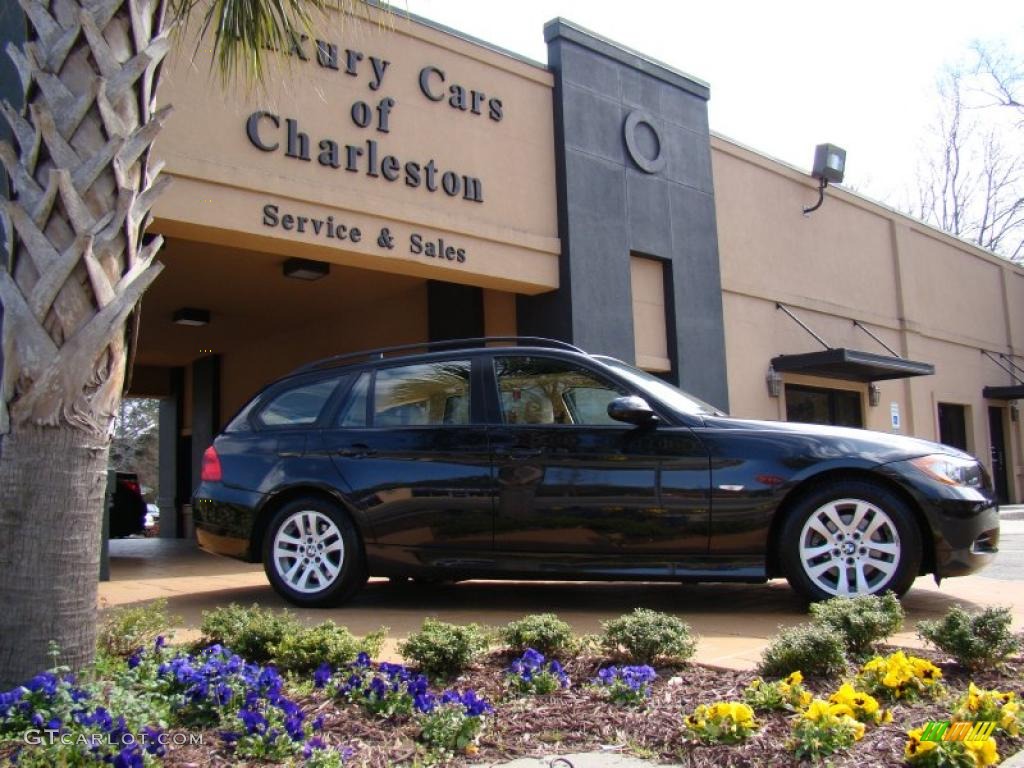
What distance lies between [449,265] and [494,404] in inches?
168

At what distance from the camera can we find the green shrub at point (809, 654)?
12.1 feet

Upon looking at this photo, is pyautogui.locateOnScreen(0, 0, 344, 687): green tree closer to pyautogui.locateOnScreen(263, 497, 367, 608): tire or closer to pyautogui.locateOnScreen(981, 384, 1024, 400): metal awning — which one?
pyautogui.locateOnScreen(263, 497, 367, 608): tire

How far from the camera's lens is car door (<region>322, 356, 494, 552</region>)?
19.5ft

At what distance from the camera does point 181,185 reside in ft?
27.1

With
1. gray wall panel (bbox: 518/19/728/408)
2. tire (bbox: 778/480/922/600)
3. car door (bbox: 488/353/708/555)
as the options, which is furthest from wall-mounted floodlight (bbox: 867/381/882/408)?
car door (bbox: 488/353/708/555)

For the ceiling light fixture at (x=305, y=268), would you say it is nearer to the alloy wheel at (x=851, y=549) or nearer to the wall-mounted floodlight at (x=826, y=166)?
the alloy wheel at (x=851, y=549)

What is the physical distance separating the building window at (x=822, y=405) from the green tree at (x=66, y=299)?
12.8 m

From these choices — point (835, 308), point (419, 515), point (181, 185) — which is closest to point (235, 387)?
point (181, 185)

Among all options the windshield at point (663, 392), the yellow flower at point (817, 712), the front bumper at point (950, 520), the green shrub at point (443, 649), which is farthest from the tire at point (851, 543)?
the yellow flower at point (817, 712)

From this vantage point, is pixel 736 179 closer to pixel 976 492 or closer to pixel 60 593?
pixel 976 492

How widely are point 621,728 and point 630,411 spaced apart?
2.51 meters

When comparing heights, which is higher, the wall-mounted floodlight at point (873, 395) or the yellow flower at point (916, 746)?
Result: the wall-mounted floodlight at point (873, 395)

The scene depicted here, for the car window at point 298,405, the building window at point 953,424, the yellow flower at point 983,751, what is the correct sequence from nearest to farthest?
the yellow flower at point 983,751
the car window at point 298,405
the building window at point 953,424

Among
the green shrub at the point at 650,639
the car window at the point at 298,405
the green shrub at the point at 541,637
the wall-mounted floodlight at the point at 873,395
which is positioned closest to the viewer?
the green shrub at the point at 650,639
